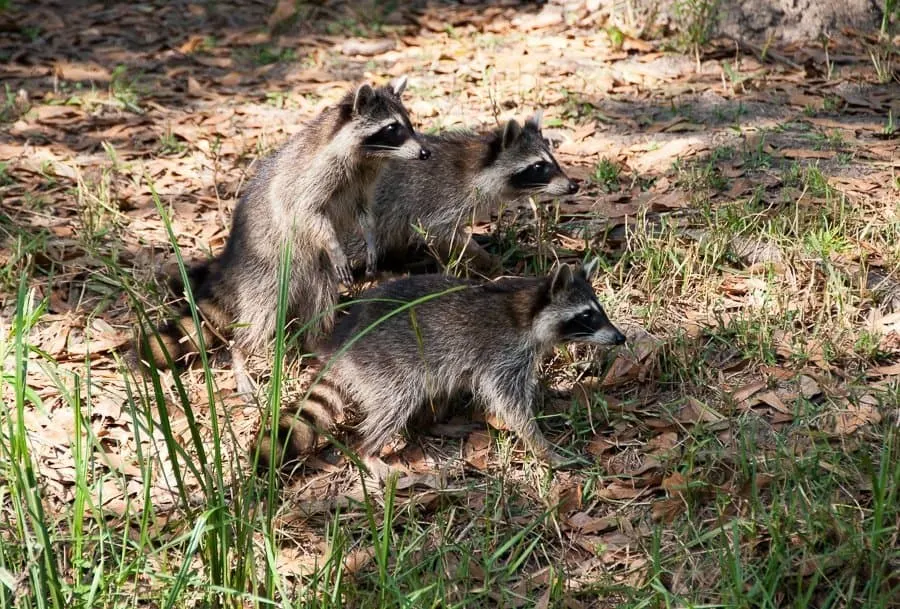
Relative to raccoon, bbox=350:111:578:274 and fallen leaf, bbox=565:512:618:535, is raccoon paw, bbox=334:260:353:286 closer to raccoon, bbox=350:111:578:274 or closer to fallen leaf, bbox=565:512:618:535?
A: raccoon, bbox=350:111:578:274

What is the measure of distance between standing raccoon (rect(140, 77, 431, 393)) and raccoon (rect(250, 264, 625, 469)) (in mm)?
471

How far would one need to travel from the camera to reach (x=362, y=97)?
4961 millimetres

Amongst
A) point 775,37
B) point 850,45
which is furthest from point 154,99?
point 850,45

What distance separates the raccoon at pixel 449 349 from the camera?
430cm

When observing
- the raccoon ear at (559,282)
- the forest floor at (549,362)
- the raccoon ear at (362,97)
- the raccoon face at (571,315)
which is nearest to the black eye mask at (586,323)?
the raccoon face at (571,315)

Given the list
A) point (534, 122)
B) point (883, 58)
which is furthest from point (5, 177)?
point (883, 58)

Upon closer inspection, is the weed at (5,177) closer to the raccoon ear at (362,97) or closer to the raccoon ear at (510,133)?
the raccoon ear at (362,97)

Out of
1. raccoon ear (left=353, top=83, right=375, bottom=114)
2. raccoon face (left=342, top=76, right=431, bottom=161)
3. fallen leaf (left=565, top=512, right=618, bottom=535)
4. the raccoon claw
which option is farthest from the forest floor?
raccoon ear (left=353, top=83, right=375, bottom=114)

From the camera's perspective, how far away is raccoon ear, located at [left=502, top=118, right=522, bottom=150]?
5555 millimetres

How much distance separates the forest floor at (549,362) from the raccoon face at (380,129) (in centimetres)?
84

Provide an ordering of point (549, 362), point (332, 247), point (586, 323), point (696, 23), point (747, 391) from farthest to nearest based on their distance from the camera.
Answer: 1. point (696, 23)
2. point (332, 247)
3. point (549, 362)
4. point (586, 323)
5. point (747, 391)

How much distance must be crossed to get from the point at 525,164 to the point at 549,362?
126 cm

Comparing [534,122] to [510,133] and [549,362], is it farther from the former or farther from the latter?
[549,362]

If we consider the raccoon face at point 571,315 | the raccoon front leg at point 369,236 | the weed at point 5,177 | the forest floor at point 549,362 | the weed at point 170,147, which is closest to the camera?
the forest floor at point 549,362
